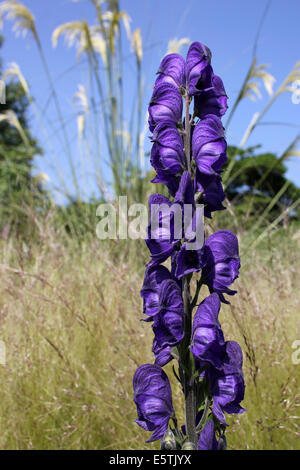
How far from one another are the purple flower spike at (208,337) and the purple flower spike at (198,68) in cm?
54

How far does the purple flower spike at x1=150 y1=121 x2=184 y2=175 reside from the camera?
1065 mm

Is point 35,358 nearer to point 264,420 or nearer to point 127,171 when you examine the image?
point 264,420

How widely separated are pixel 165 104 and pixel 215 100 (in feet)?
0.43

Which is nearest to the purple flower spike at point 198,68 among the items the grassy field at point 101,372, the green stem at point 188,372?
the green stem at point 188,372

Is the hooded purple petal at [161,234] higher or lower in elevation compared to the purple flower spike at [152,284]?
higher

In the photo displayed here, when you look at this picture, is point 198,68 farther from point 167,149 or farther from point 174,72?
point 167,149

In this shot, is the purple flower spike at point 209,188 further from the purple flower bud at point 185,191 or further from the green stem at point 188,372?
the green stem at point 188,372

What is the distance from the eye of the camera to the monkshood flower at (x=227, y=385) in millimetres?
1007

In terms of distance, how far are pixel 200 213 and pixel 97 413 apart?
1732 mm

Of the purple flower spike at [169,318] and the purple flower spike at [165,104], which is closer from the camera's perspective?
the purple flower spike at [169,318]

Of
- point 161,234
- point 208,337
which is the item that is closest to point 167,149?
point 161,234

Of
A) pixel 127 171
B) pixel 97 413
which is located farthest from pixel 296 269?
pixel 127 171

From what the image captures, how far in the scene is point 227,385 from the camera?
1013 mm
